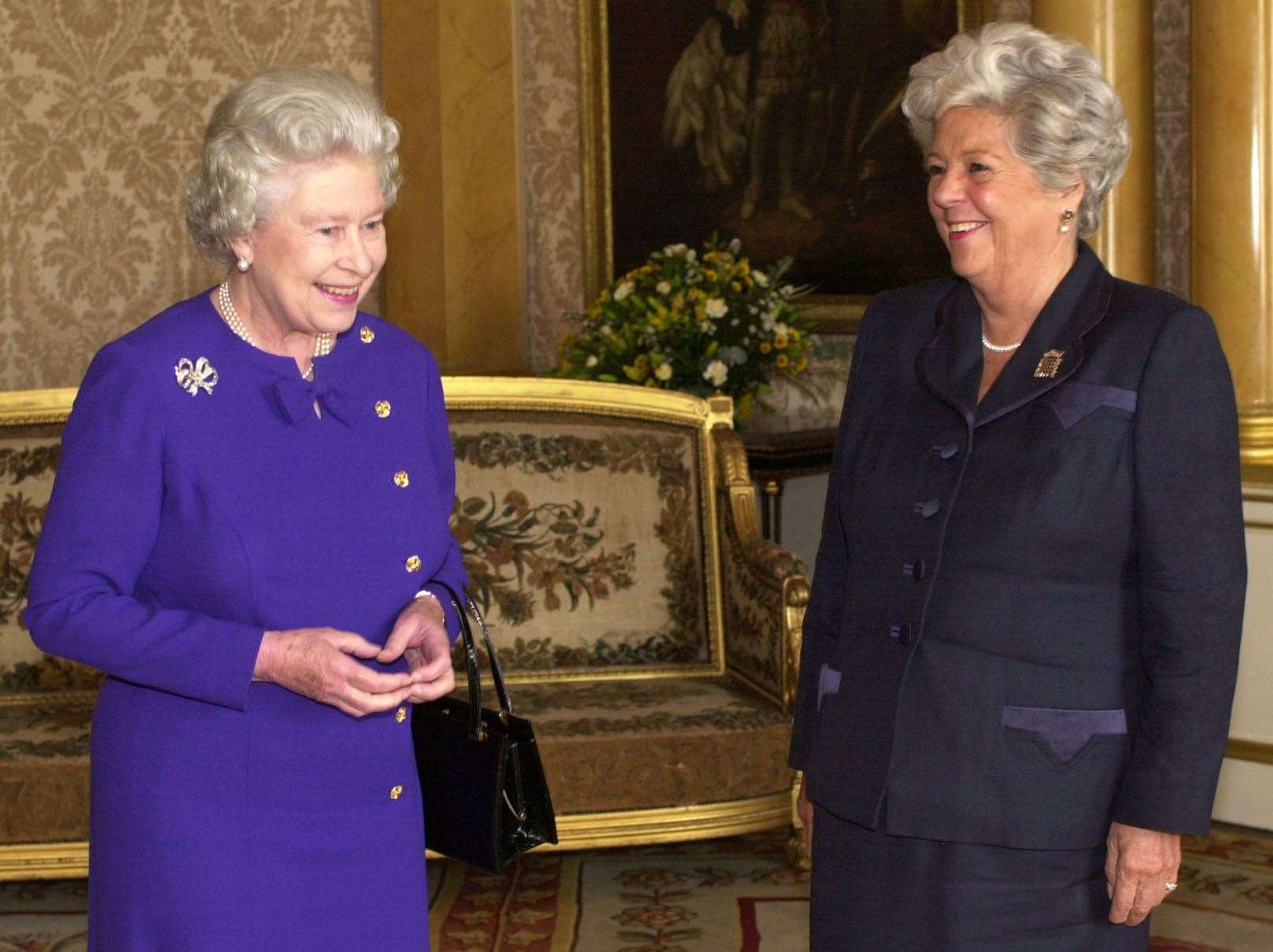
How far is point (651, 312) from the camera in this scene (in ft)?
19.2

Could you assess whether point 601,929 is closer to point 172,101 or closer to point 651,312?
point 651,312

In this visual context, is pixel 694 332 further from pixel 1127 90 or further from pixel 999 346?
pixel 999 346

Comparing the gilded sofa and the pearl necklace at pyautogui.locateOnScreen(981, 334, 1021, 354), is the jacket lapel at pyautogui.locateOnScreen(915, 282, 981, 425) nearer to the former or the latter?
the pearl necklace at pyautogui.locateOnScreen(981, 334, 1021, 354)

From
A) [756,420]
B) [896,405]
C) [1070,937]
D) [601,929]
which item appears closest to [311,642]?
[896,405]

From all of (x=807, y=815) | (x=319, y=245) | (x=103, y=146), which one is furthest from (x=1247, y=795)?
(x=103, y=146)

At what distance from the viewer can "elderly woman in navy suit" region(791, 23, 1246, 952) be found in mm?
1994

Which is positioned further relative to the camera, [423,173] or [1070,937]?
[423,173]

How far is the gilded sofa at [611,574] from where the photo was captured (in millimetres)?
4281

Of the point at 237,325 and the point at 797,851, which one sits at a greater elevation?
the point at 237,325

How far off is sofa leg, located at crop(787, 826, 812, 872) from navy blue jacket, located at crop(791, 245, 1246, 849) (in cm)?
226

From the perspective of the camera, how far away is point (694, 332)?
5785mm

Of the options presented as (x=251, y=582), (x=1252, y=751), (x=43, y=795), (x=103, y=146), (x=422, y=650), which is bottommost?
(x=1252, y=751)

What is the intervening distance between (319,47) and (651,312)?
5.90 ft

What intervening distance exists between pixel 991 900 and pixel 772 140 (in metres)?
5.12
